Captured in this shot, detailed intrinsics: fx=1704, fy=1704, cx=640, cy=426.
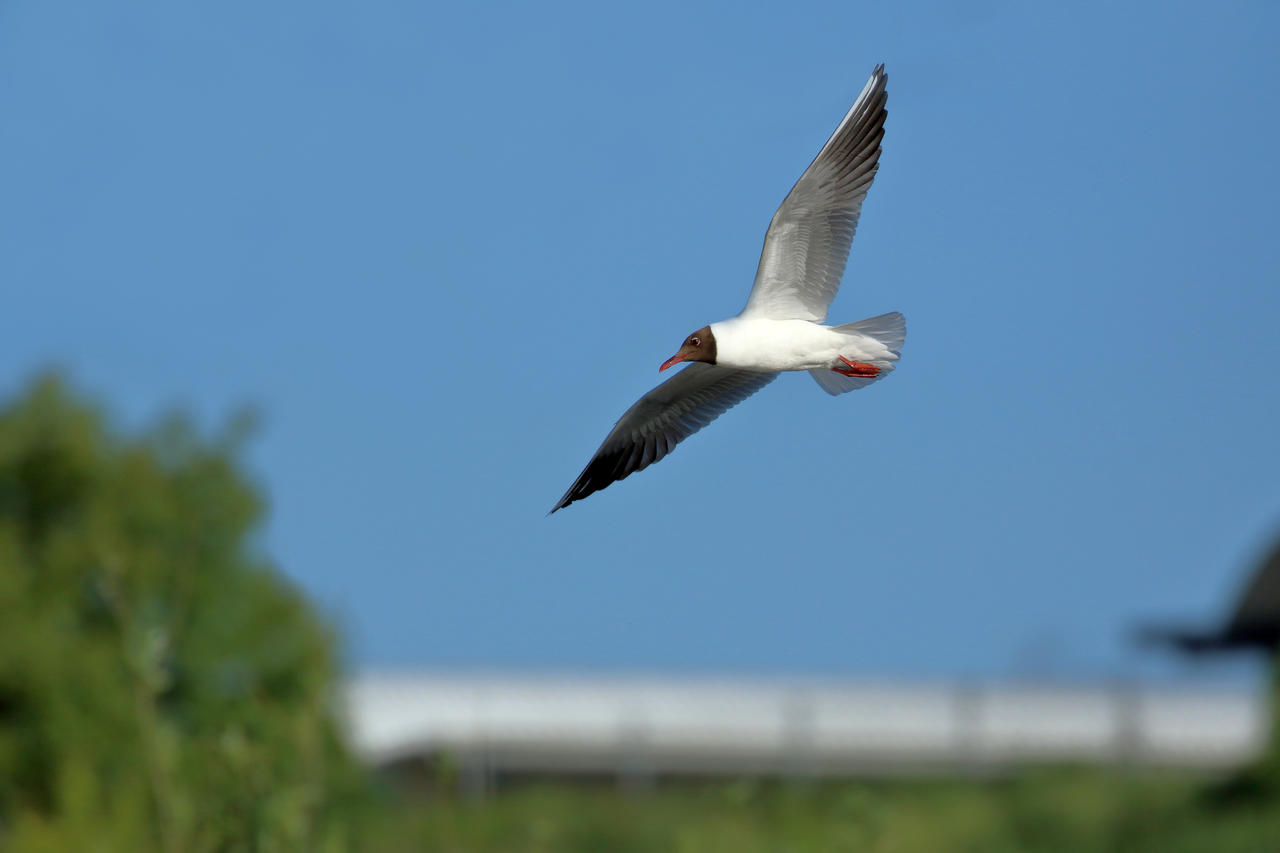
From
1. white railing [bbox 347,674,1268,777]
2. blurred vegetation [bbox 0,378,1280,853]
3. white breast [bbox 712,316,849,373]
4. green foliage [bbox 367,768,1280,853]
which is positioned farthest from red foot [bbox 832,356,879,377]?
white railing [bbox 347,674,1268,777]

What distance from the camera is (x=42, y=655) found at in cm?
1401

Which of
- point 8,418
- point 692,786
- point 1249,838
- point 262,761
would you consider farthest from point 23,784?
point 262,761

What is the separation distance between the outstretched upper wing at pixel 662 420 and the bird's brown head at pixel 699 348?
54cm

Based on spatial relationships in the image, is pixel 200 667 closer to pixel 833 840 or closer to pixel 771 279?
pixel 833 840

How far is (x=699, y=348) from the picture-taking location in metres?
5.62

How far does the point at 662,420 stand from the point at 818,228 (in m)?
1.15

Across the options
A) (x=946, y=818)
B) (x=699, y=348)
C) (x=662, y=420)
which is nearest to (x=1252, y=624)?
(x=946, y=818)

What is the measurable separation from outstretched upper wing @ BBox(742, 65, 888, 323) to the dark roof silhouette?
50.5ft

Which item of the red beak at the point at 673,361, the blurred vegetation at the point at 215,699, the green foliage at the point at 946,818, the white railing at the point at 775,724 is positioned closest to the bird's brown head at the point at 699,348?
the red beak at the point at 673,361

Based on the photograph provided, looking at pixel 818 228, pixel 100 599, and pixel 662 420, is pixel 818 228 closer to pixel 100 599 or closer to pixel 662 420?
pixel 662 420

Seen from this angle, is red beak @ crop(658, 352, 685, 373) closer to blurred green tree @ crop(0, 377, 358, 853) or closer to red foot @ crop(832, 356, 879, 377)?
red foot @ crop(832, 356, 879, 377)

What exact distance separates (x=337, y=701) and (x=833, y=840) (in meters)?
3.76

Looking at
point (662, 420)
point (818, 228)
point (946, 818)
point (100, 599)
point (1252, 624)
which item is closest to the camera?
point (818, 228)

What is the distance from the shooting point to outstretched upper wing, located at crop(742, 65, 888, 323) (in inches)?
221
